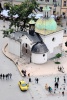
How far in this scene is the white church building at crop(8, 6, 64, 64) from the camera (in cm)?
6369

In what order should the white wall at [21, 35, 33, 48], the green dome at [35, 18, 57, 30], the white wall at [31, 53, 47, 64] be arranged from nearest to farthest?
the white wall at [31, 53, 47, 64]
the white wall at [21, 35, 33, 48]
the green dome at [35, 18, 57, 30]

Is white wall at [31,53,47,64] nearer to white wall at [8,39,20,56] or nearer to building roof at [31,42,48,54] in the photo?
building roof at [31,42,48,54]

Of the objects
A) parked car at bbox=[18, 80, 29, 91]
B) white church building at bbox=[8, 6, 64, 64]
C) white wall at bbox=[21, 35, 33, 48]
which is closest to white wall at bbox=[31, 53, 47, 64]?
white church building at bbox=[8, 6, 64, 64]

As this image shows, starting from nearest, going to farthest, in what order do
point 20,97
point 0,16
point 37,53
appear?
1. point 20,97
2. point 37,53
3. point 0,16

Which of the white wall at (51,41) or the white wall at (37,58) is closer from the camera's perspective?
the white wall at (37,58)

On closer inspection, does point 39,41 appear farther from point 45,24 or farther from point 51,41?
point 45,24

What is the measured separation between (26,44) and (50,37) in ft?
15.6

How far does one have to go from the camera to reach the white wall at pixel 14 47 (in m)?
66.8

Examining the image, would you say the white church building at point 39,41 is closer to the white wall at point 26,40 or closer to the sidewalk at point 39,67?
the white wall at point 26,40

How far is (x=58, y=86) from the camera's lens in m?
55.1

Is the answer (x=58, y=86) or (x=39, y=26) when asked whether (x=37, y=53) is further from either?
(x=58, y=86)

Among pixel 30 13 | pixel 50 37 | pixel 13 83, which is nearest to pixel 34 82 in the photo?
pixel 13 83

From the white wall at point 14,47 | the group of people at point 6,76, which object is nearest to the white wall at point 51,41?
the white wall at point 14,47

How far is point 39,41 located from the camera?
6481 centimetres
